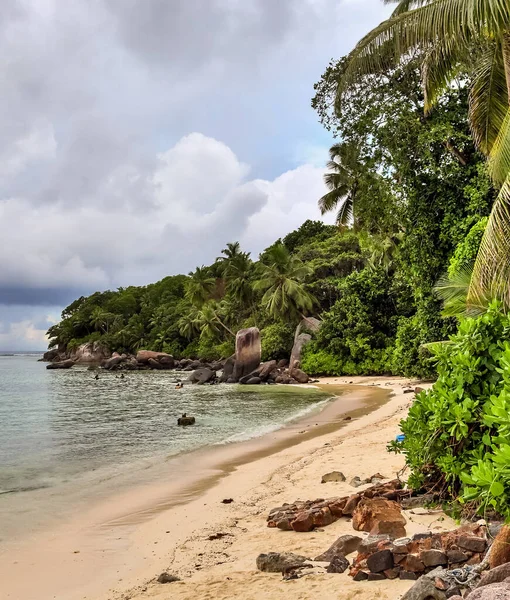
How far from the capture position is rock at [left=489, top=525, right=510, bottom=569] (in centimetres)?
304

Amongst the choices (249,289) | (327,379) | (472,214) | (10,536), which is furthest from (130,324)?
(10,536)

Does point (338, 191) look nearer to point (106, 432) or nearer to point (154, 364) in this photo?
point (106, 432)

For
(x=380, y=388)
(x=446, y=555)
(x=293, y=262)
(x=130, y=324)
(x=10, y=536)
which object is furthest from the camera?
(x=130, y=324)

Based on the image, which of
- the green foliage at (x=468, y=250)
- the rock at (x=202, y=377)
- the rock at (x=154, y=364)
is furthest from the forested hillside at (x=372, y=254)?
the rock at (x=202, y=377)

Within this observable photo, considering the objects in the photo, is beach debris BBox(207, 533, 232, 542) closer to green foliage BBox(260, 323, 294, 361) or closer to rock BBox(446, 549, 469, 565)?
rock BBox(446, 549, 469, 565)

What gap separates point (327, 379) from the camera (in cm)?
3312

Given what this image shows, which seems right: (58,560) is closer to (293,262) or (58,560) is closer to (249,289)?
(293,262)

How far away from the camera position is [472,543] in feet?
11.3

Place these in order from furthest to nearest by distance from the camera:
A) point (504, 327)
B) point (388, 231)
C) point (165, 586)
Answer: point (388, 231)
point (504, 327)
point (165, 586)

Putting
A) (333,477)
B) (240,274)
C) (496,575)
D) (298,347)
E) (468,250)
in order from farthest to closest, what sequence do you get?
(240,274), (298,347), (468,250), (333,477), (496,575)

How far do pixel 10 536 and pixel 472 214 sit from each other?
50.3 ft

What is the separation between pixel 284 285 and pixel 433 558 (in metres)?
35.3

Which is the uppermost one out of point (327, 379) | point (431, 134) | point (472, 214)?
point (431, 134)

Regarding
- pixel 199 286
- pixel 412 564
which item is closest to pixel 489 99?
pixel 412 564
